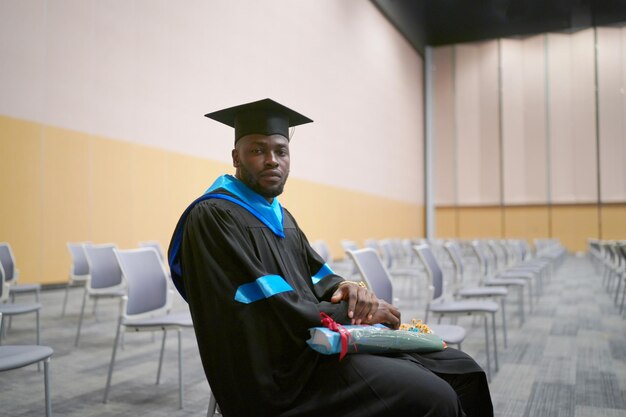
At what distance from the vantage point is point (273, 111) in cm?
186

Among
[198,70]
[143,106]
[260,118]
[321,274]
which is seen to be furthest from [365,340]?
[198,70]

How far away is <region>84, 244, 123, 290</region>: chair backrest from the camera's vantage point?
181 inches

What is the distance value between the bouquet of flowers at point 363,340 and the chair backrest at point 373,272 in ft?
3.27

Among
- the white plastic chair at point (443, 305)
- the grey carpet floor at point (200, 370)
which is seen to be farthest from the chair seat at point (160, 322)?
the white plastic chair at point (443, 305)

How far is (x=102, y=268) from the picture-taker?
15.4ft

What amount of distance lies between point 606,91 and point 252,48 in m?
13.5

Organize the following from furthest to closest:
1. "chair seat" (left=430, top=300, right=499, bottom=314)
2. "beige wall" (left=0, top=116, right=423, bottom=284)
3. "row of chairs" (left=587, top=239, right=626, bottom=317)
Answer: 1. "beige wall" (left=0, top=116, right=423, bottom=284)
2. "row of chairs" (left=587, top=239, right=626, bottom=317)
3. "chair seat" (left=430, top=300, right=499, bottom=314)

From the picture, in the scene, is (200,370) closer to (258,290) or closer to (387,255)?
(258,290)

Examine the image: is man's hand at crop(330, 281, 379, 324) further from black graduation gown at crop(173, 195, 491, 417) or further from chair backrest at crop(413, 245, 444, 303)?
chair backrest at crop(413, 245, 444, 303)

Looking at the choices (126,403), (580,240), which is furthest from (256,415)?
(580,240)

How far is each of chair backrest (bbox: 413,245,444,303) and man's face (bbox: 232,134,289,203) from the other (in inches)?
80.9

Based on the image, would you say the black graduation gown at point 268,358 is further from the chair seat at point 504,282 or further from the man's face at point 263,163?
the chair seat at point 504,282

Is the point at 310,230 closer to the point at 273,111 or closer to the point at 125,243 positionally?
the point at 125,243

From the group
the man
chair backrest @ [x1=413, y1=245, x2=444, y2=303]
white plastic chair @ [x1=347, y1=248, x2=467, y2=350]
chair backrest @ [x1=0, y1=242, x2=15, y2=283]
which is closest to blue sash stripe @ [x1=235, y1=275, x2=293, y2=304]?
the man
